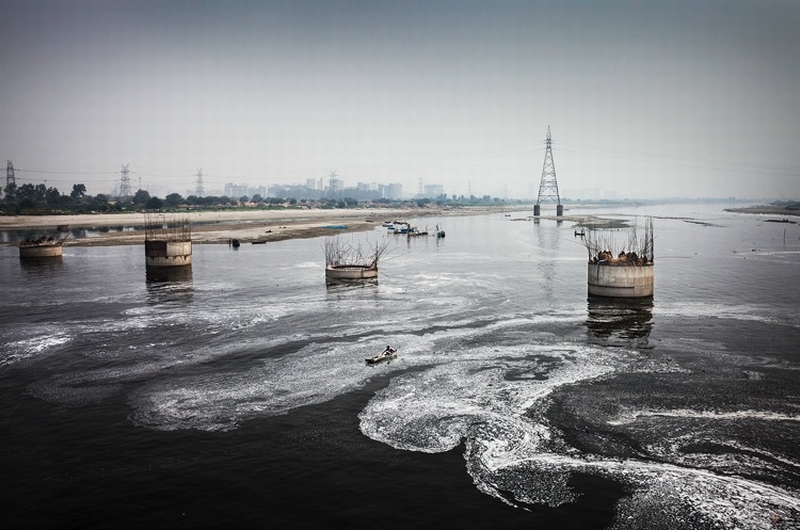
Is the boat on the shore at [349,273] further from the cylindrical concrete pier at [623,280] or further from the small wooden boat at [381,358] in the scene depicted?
the small wooden boat at [381,358]

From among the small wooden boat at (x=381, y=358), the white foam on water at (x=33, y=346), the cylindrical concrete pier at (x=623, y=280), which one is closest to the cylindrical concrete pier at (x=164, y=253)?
the white foam on water at (x=33, y=346)

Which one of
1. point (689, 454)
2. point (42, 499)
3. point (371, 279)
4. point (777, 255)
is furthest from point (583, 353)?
point (777, 255)

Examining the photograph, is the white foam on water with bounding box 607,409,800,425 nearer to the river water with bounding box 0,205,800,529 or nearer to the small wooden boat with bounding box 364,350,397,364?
the river water with bounding box 0,205,800,529

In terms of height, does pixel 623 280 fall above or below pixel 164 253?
below

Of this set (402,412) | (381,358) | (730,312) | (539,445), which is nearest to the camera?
(539,445)

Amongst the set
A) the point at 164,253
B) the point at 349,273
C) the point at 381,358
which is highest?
the point at 164,253

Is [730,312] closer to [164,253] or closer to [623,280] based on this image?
[623,280]

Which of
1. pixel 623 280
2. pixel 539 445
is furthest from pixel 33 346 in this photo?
pixel 623 280
